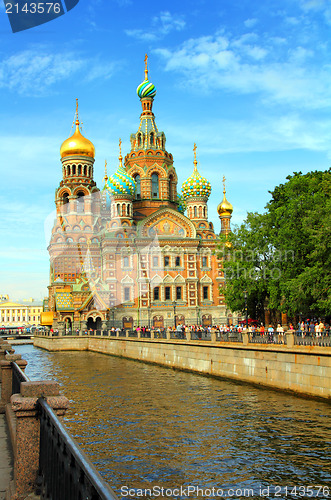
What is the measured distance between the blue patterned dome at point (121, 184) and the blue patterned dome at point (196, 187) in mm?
8784

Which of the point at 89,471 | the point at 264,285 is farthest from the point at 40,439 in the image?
the point at 264,285

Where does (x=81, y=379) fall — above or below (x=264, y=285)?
below

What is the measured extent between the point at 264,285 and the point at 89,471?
32304mm

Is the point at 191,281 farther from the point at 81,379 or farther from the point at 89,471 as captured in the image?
the point at 89,471

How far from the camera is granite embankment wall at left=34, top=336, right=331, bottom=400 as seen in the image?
20047 mm

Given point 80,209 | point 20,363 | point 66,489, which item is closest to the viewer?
point 66,489

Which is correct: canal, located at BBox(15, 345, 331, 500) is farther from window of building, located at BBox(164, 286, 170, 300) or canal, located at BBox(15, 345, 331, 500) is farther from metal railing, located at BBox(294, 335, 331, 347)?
window of building, located at BBox(164, 286, 170, 300)

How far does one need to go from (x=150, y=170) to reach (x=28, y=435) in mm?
65881

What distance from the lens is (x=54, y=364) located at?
39.3m

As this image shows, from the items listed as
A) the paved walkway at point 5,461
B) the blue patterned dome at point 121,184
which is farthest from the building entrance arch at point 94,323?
the paved walkway at point 5,461

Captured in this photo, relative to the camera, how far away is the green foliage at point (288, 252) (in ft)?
92.7

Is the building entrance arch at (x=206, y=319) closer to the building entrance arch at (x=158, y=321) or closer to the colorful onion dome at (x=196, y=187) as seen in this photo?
the building entrance arch at (x=158, y=321)

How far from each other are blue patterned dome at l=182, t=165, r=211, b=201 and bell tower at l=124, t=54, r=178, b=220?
1926 mm

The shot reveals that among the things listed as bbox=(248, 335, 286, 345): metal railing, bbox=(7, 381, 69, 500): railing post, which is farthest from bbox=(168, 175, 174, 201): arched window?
bbox=(7, 381, 69, 500): railing post
